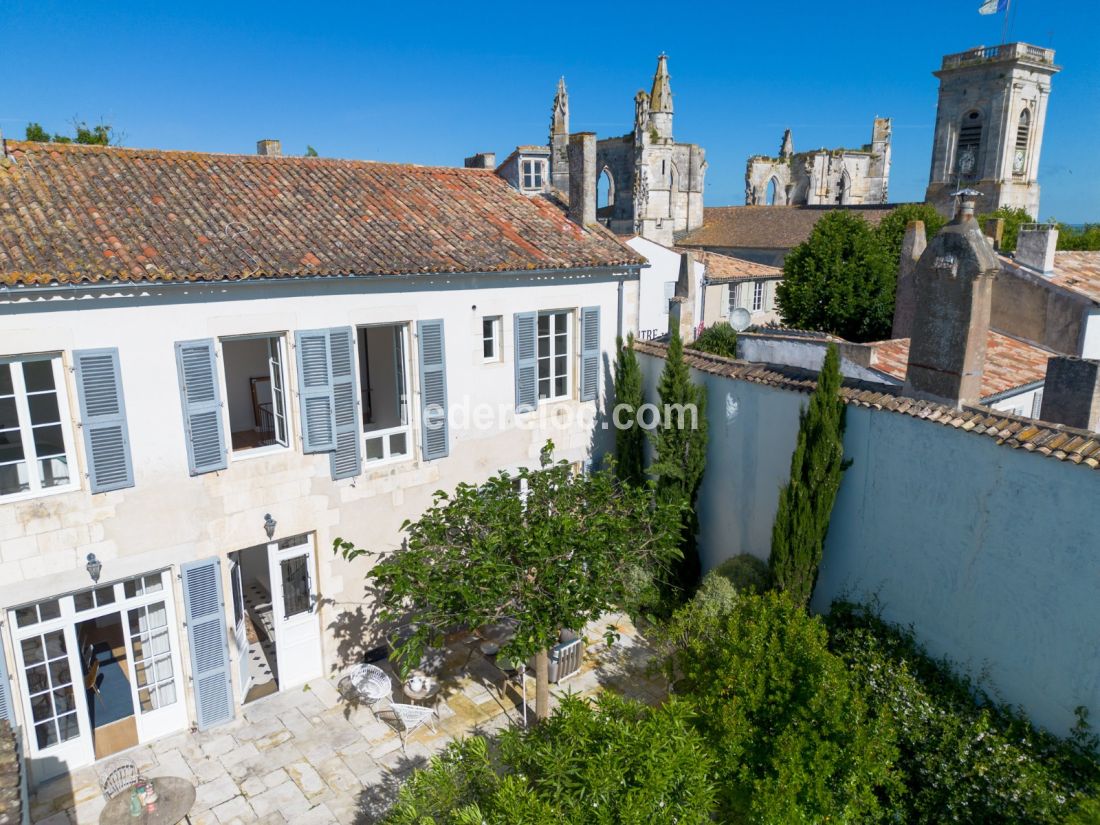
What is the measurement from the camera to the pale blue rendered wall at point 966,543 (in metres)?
7.95

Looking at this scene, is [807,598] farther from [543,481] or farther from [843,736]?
[543,481]

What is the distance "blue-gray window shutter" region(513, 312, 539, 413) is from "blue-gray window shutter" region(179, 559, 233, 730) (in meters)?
5.31

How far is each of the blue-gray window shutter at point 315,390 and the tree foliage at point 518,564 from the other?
1847 millimetres

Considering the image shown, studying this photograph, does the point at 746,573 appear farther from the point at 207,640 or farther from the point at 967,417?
the point at 207,640

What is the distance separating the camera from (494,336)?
1212cm

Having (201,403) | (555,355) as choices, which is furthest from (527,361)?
(201,403)

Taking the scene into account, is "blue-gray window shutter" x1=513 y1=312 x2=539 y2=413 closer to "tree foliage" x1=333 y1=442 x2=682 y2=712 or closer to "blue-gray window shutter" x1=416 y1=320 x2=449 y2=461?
"blue-gray window shutter" x1=416 y1=320 x2=449 y2=461

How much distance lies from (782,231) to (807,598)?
126 feet

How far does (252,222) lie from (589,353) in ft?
19.4

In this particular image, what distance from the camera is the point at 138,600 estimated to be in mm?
9328

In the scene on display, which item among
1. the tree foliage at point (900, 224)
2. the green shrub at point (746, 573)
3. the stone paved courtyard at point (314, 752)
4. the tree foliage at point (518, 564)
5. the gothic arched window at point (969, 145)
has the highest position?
the gothic arched window at point (969, 145)

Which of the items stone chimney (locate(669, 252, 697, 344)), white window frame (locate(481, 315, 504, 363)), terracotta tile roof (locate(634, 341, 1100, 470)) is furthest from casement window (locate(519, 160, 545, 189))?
terracotta tile roof (locate(634, 341, 1100, 470))

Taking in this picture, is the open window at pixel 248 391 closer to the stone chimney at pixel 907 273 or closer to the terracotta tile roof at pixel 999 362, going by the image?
the terracotta tile roof at pixel 999 362

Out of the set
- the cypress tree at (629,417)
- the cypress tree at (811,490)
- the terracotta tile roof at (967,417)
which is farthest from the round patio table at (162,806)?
the terracotta tile roof at (967,417)
